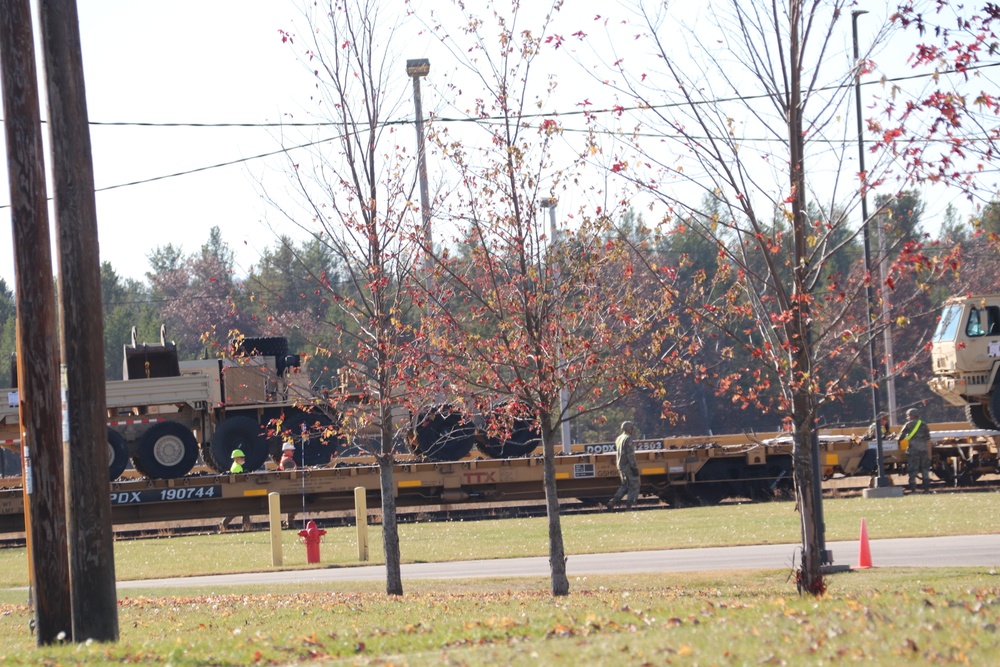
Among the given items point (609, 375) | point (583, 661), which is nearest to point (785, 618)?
point (583, 661)

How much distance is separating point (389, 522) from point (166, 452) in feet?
42.1

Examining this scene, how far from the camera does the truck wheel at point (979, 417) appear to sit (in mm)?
27984

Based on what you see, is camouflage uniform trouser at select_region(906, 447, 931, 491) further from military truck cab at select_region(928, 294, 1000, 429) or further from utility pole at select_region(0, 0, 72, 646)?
utility pole at select_region(0, 0, 72, 646)

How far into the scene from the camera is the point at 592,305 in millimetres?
13172

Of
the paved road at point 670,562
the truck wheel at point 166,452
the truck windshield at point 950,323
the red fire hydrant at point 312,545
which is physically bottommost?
the paved road at point 670,562

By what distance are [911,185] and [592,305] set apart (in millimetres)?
3724

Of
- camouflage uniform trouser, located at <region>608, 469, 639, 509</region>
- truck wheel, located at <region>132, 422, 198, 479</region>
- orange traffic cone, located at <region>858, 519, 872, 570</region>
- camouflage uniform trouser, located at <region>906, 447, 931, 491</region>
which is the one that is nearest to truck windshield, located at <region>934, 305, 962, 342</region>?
camouflage uniform trouser, located at <region>906, 447, 931, 491</region>

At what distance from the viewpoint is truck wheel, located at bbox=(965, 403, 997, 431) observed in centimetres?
2798

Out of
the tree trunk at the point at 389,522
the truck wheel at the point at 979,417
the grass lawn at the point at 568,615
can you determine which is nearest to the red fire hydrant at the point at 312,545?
the grass lawn at the point at 568,615

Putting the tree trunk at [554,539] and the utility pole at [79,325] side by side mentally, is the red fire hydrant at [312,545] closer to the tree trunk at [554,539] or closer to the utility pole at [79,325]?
the tree trunk at [554,539]

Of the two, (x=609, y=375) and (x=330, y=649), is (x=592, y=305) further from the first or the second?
(x=330, y=649)

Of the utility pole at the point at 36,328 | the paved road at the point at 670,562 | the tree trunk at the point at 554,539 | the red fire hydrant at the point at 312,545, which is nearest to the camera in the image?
the utility pole at the point at 36,328

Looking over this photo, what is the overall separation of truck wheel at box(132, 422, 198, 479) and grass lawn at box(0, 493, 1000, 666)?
15.3 feet

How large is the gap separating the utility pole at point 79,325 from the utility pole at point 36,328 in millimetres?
518
